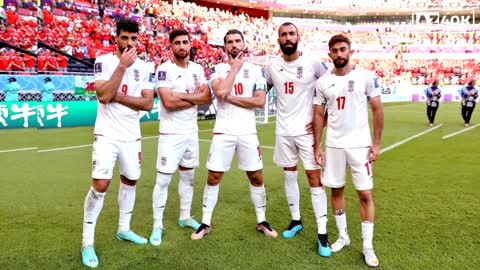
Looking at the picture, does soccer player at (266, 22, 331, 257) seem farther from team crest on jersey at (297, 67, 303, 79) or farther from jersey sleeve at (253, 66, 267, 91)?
jersey sleeve at (253, 66, 267, 91)

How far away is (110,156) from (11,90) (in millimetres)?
12111

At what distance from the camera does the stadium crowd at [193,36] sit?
2045cm

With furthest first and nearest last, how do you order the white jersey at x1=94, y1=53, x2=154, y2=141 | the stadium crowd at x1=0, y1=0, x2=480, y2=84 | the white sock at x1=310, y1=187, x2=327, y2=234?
the stadium crowd at x1=0, y1=0, x2=480, y2=84 < the white sock at x1=310, y1=187, x2=327, y2=234 < the white jersey at x1=94, y1=53, x2=154, y2=141

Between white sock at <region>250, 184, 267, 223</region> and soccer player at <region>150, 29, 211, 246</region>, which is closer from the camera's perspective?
soccer player at <region>150, 29, 211, 246</region>

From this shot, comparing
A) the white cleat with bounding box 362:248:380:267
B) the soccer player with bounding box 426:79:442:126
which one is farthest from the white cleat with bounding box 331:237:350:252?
the soccer player with bounding box 426:79:442:126

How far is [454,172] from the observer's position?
8.00m

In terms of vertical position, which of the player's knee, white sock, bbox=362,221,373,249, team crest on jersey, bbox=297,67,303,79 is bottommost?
white sock, bbox=362,221,373,249

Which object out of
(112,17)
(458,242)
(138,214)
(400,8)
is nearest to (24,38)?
(112,17)

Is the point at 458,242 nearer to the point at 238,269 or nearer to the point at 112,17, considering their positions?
the point at 238,269

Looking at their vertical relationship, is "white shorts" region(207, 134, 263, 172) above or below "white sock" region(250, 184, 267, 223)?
above

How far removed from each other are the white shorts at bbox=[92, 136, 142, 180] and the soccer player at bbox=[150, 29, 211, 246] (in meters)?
0.45

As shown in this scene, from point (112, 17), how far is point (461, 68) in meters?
44.2

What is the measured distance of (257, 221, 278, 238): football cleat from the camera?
187 inches

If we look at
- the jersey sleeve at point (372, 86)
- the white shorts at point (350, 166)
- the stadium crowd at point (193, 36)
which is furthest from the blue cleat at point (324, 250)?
the stadium crowd at point (193, 36)
